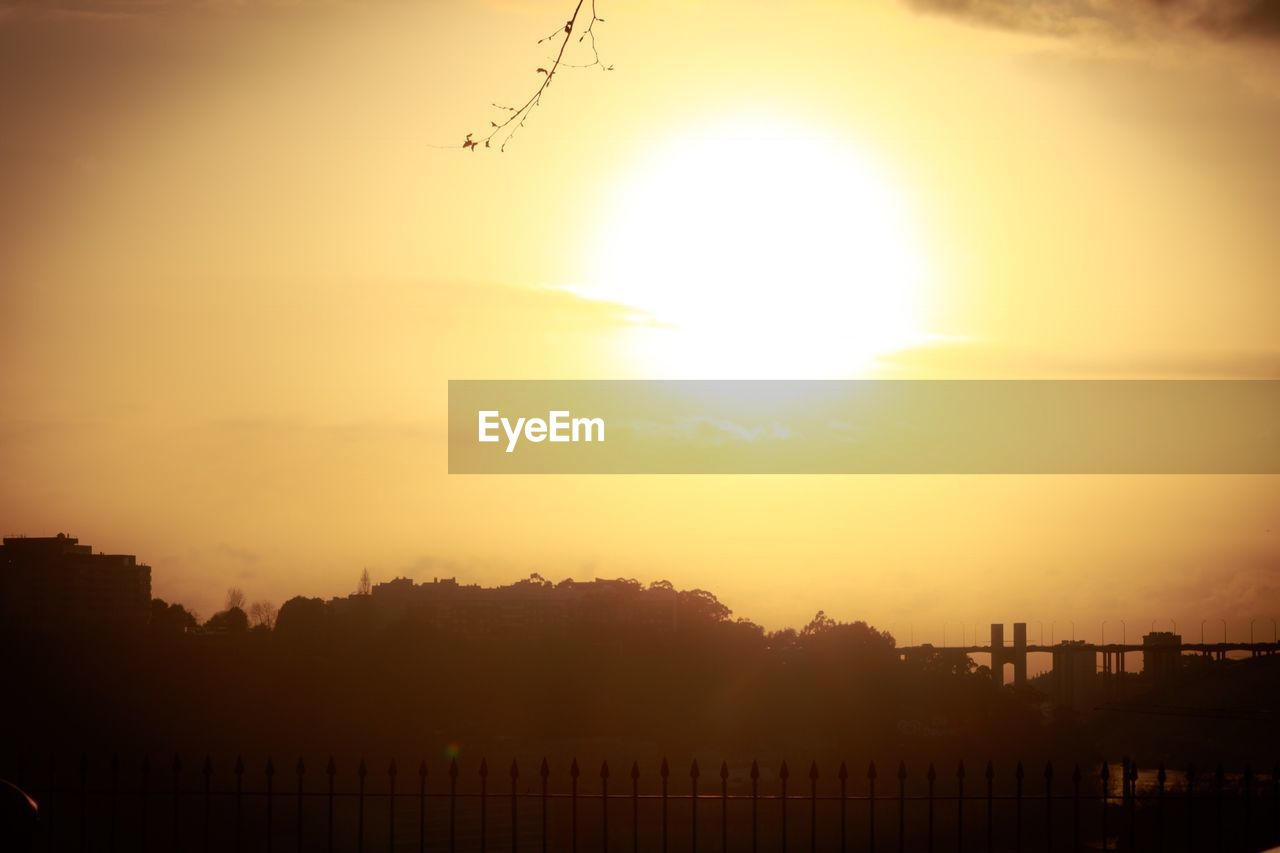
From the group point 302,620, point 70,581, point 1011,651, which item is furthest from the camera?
point 1011,651

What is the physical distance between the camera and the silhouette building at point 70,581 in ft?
378

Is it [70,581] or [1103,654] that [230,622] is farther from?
[1103,654]

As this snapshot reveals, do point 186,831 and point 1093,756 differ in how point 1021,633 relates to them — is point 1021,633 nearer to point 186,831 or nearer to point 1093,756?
point 1093,756

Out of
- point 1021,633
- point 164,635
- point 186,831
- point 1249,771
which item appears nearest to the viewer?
point 1249,771

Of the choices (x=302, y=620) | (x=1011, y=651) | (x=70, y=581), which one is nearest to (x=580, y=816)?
(x=302, y=620)

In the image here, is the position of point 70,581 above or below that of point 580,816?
above

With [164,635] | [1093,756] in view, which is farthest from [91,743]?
[1093,756]

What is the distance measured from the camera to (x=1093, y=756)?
107188 millimetres

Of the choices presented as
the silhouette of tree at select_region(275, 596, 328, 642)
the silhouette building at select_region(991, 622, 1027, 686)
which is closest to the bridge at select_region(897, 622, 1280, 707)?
the silhouette building at select_region(991, 622, 1027, 686)

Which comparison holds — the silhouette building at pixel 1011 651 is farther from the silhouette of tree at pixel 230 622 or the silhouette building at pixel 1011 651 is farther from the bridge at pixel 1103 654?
the silhouette of tree at pixel 230 622

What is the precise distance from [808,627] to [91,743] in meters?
60.5

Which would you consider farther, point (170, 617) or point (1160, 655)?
point (1160, 655)

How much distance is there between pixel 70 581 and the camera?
124500 mm

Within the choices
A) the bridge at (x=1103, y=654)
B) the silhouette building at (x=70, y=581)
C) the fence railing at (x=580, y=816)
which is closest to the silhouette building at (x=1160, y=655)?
the bridge at (x=1103, y=654)
